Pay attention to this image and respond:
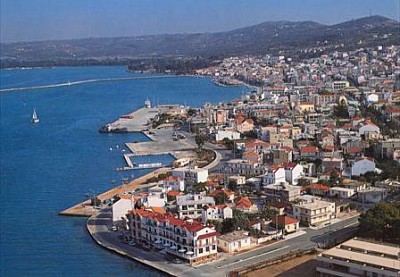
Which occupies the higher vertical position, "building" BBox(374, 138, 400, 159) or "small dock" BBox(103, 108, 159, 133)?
"building" BBox(374, 138, 400, 159)

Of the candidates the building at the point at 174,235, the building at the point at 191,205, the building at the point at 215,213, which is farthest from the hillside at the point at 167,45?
the building at the point at 174,235

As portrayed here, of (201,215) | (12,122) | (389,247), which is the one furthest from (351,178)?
(12,122)

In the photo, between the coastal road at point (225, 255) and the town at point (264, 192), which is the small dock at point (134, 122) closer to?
the town at point (264, 192)

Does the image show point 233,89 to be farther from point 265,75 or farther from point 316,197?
point 316,197

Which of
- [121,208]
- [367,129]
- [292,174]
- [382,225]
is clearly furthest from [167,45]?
[382,225]

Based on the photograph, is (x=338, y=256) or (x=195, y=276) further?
(x=195, y=276)

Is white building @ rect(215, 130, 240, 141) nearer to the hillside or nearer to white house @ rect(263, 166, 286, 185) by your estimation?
white house @ rect(263, 166, 286, 185)

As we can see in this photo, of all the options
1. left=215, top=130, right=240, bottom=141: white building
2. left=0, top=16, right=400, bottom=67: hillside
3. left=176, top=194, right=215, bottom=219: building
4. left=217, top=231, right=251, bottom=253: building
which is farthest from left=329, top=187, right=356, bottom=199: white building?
left=0, top=16, right=400, bottom=67: hillside

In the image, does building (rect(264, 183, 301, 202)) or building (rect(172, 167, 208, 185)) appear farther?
building (rect(172, 167, 208, 185))
